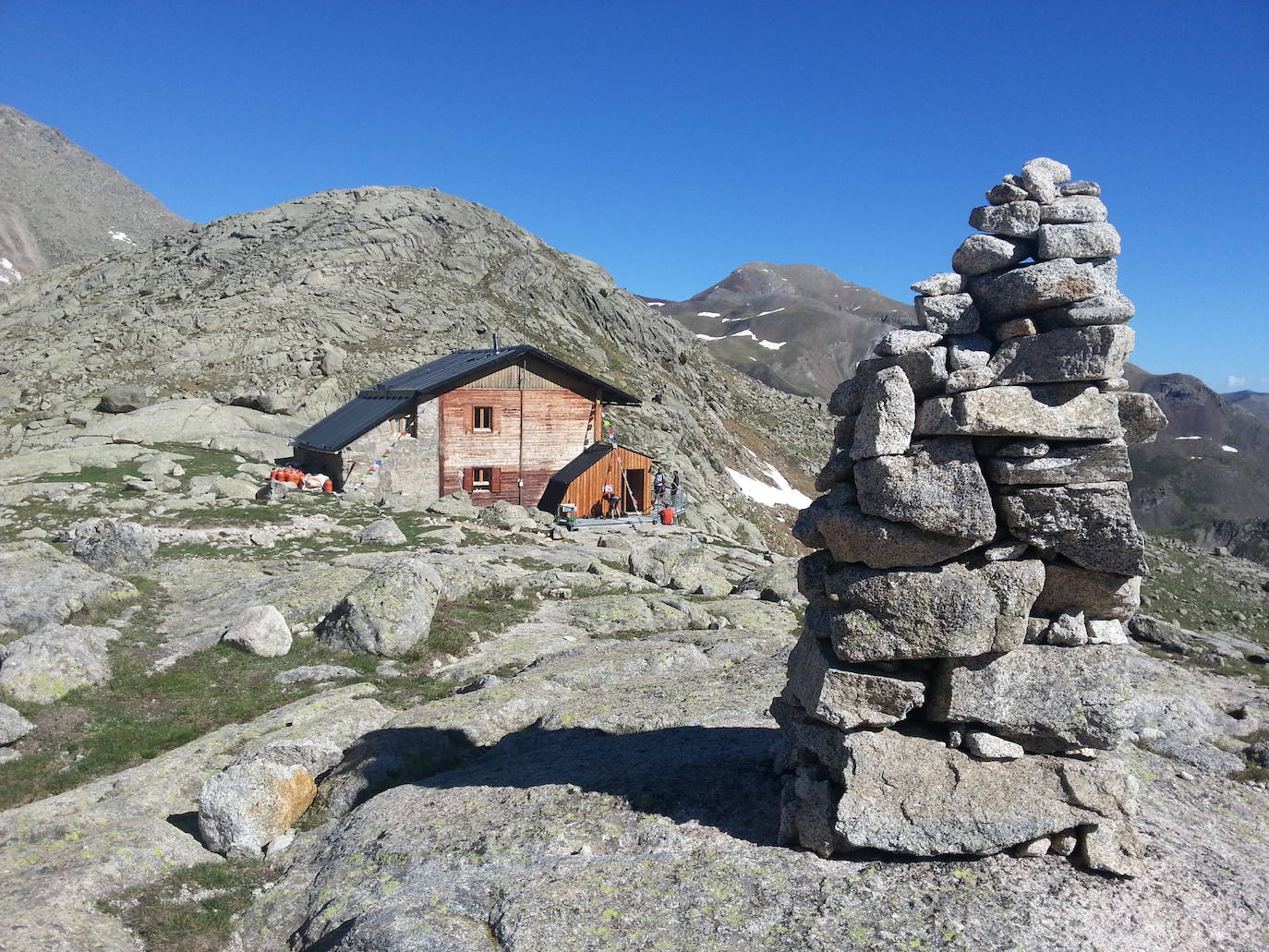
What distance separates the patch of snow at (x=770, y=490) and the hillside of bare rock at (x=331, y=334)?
4.62ft

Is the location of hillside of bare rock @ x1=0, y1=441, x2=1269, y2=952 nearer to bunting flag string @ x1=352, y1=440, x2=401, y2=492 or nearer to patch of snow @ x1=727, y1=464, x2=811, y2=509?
bunting flag string @ x1=352, y1=440, x2=401, y2=492

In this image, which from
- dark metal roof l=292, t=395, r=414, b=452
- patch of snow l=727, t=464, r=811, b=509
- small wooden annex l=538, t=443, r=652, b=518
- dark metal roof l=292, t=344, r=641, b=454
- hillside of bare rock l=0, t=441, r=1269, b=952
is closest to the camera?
hillside of bare rock l=0, t=441, r=1269, b=952

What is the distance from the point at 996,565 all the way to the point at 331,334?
218 feet

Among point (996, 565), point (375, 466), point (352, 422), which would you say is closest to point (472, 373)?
point (375, 466)

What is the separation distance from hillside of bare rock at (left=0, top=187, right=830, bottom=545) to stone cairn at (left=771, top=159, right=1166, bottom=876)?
41.2 meters

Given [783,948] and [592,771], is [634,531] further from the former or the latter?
[783,948]

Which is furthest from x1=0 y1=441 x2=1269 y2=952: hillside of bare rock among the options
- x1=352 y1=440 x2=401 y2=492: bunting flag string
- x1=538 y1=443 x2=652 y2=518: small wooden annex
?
x1=538 y1=443 x2=652 y2=518: small wooden annex

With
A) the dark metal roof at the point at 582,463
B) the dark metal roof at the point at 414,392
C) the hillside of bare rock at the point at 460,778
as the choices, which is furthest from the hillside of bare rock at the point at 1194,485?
the hillside of bare rock at the point at 460,778

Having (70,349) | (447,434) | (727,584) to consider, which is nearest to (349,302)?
(70,349)

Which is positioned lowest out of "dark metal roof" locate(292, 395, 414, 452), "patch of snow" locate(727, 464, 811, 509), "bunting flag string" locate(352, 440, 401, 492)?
"patch of snow" locate(727, 464, 811, 509)

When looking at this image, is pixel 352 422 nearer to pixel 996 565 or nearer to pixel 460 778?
pixel 460 778

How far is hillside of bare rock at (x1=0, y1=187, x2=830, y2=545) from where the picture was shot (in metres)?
51.9

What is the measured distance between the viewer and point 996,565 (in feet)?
24.6

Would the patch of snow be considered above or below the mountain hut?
below
